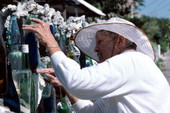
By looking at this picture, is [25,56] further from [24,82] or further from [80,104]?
[80,104]

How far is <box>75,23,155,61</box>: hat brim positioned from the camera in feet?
6.82

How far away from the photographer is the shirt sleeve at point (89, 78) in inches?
71.1

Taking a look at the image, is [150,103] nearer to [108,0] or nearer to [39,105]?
[39,105]

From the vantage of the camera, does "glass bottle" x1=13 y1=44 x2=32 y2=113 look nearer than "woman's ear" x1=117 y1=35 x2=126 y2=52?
No

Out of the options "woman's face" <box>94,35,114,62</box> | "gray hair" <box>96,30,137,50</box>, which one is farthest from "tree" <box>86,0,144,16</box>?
"woman's face" <box>94,35,114,62</box>

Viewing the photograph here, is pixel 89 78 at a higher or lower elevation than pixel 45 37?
lower

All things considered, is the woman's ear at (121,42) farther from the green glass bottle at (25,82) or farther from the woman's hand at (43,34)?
the green glass bottle at (25,82)

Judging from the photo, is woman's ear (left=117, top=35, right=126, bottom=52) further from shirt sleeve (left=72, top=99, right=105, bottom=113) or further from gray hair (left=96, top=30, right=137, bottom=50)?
shirt sleeve (left=72, top=99, right=105, bottom=113)

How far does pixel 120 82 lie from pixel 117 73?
0.18 ft

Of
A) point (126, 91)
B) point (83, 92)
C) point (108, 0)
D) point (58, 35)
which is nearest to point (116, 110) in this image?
point (126, 91)

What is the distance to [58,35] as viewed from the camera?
2.99 metres

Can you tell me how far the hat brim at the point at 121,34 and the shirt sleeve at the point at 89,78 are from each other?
0.93ft

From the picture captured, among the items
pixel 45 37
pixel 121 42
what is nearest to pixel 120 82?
pixel 121 42

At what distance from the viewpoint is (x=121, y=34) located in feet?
6.84
